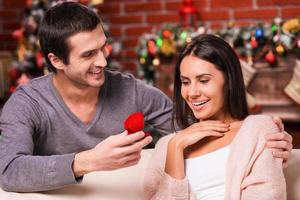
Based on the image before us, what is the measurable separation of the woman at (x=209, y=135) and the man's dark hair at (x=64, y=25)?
431mm

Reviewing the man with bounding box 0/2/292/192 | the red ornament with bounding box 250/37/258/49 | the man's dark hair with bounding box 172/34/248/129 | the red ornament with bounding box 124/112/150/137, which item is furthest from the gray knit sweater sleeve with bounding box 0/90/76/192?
the red ornament with bounding box 250/37/258/49

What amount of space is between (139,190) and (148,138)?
335 mm

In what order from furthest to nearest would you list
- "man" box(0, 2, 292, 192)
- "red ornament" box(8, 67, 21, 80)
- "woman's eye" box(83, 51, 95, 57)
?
"red ornament" box(8, 67, 21, 80), "woman's eye" box(83, 51, 95, 57), "man" box(0, 2, 292, 192)

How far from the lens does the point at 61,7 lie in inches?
78.4

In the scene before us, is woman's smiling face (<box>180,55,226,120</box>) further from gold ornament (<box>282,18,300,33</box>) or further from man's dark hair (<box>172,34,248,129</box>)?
gold ornament (<box>282,18,300,33</box>)

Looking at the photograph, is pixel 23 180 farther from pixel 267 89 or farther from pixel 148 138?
pixel 267 89

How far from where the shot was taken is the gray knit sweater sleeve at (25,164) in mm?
1610

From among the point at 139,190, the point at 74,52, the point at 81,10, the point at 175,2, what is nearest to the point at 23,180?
the point at 139,190

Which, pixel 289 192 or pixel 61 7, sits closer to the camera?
pixel 289 192

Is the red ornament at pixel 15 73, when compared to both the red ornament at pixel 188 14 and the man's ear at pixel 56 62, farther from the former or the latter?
the man's ear at pixel 56 62

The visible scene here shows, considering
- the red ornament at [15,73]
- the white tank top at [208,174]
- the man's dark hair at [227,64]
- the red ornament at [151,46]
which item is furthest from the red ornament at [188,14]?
the white tank top at [208,174]

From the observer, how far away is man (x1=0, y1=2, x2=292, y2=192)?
1.85m

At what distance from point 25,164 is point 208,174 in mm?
553

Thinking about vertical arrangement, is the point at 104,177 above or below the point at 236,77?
below
